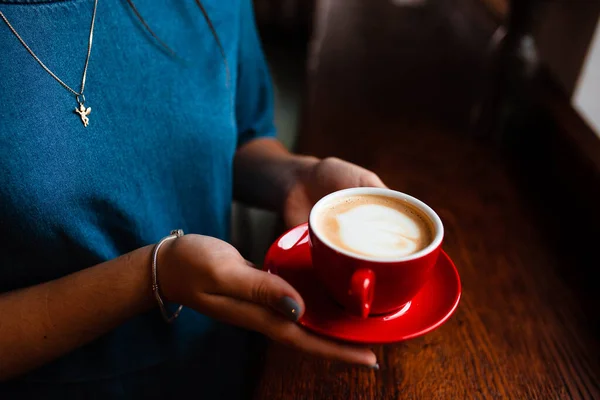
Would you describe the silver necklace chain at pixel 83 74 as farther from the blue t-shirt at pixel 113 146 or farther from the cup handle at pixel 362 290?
the cup handle at pixel 362 290

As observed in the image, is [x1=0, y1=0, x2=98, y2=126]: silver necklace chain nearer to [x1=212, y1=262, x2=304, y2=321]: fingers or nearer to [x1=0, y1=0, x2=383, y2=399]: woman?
[x1=0, y1=0, x2=383, y2=399]: woman

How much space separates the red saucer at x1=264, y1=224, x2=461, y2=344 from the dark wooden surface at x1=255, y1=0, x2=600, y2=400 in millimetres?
123

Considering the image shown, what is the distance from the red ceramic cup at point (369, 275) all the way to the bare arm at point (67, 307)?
26 cm

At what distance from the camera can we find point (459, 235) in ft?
3.37

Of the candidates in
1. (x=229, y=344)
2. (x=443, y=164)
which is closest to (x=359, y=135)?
(x=443, y=164)

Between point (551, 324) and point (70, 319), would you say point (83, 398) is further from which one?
point (551, 324)

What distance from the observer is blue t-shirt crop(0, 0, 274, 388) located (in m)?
0.69

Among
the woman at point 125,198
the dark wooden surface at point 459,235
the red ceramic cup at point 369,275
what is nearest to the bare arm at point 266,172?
the woman at point 125,198

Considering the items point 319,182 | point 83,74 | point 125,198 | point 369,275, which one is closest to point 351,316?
point 369,275

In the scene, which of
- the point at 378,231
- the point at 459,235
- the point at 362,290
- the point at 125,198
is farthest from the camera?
the point at 459,235

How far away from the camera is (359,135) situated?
4.63 ft

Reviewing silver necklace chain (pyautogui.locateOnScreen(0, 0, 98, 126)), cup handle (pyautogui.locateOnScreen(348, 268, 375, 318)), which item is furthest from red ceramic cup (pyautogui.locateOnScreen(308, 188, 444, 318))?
silver necklace chain (pyautogui.locateOnScreen(0, 0, 98, 126))

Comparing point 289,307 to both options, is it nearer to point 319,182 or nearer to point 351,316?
point 351,316

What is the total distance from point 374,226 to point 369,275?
0.13 m
